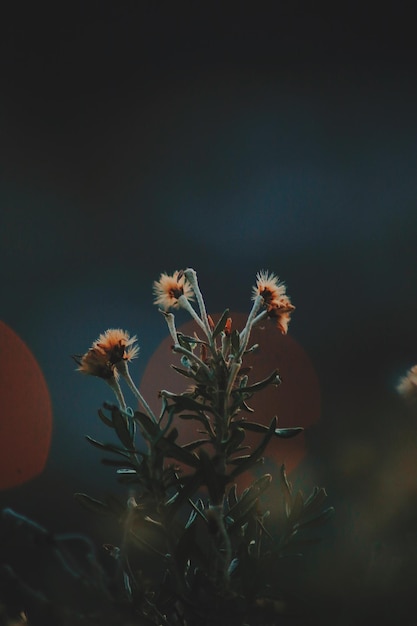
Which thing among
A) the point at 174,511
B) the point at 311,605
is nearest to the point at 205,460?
the point at 174,511

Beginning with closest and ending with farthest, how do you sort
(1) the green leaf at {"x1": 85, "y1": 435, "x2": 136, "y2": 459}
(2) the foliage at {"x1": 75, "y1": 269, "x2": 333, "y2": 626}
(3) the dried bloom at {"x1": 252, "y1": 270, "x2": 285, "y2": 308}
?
(2) the foliage at {"x1": 75, "y1": 269, "x2": 333, "y2": 626}
(1) the green leaf at {"x1": 85, "y1": 435, "x2": 136, "y2": 459}
(3) the dried bloom at {"x1": 252, "y1": 270, "x2": 285, "y2": 308}

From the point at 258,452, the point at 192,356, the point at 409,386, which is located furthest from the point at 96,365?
the point at 409,386

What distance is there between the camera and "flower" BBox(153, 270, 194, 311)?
90 centimetres

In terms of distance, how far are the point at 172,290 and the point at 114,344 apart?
0.14m

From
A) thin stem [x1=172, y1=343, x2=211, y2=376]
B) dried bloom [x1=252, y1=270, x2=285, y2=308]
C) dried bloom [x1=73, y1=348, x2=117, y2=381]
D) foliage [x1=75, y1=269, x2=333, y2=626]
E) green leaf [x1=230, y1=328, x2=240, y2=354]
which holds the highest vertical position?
dried bloom [x1=252, y1=270, x2=285, y2=308]

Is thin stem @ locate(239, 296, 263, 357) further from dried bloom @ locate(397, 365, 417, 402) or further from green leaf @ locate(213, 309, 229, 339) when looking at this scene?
dried bloom @ locate(397, 365, 417, 402)

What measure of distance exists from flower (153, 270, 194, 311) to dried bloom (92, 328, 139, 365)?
Result: 0.33 ft

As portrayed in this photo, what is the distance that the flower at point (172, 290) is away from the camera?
90 cm

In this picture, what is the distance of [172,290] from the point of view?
90cm

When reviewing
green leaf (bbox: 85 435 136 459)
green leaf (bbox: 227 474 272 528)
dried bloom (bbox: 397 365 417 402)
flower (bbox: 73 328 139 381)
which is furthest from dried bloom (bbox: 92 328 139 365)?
dried bloom (bbox: 397 365 417 402)

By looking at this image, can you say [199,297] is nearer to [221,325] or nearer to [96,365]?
[221,325]

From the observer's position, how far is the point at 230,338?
0.81m

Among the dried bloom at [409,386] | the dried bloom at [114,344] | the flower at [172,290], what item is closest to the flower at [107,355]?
the dried bloom at [114,344]

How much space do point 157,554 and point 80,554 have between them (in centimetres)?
10
